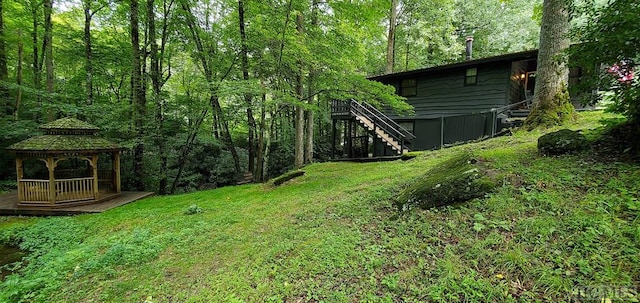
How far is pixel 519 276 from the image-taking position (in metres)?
2.24

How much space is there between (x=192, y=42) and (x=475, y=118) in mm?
12514

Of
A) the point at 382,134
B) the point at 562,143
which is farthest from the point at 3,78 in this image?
the point at 562,143

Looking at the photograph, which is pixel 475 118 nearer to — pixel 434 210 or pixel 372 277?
pixel 434 210

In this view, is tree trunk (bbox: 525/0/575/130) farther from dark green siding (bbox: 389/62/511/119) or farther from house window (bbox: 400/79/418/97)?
house window (bbox: 400/79/418/97)

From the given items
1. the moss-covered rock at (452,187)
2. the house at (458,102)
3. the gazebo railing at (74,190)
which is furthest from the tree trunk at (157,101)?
the moss-covered rock at (452,187)

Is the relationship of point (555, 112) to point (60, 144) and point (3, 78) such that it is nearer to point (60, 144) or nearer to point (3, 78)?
point (60, 144)

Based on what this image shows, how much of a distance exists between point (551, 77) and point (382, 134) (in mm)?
6554

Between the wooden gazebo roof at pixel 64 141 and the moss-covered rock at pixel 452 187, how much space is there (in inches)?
395

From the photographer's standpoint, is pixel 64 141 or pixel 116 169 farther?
pixel 116 169

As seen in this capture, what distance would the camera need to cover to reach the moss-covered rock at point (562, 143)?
13.0 ft

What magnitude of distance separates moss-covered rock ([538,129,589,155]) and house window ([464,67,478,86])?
27.2 feet

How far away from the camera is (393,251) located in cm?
299

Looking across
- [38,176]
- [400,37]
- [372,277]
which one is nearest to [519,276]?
[372,277]

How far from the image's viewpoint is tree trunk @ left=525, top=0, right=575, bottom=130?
5.93 m
